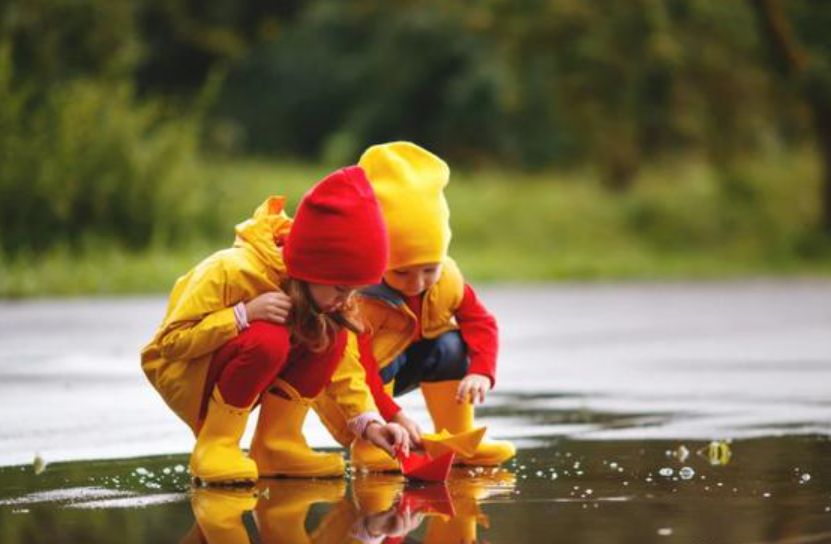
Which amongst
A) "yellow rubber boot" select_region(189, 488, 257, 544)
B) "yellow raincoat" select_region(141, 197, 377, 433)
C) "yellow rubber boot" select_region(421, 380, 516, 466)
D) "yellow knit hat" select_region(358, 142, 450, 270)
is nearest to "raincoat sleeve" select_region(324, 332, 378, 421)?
"yellow raincoat" select_region(141, 197, 377, 433)

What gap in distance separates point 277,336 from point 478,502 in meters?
0.79

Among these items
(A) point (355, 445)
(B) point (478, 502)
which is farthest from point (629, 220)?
(B) point (478, 502)

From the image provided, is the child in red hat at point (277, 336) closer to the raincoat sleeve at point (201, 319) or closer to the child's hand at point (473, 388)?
the raincoat sleeve at point (201, 319)

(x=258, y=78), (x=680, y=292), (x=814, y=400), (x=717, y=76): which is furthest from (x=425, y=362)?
(x=258, y=78)

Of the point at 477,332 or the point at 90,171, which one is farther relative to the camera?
the point at 90,171

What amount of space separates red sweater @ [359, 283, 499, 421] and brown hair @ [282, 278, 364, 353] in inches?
14.6

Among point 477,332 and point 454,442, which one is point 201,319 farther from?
point 477,332

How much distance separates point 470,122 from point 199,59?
10.0 meters

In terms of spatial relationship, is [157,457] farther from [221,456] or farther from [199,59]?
[199,59]

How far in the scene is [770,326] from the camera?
13.8 metres

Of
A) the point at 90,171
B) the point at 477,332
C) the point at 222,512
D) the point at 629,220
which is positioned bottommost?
the point at 222,512

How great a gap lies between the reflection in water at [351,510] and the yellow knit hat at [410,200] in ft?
2.21

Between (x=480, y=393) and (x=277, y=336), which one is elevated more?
(x=277, y=336)

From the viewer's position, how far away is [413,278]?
5941 mm
